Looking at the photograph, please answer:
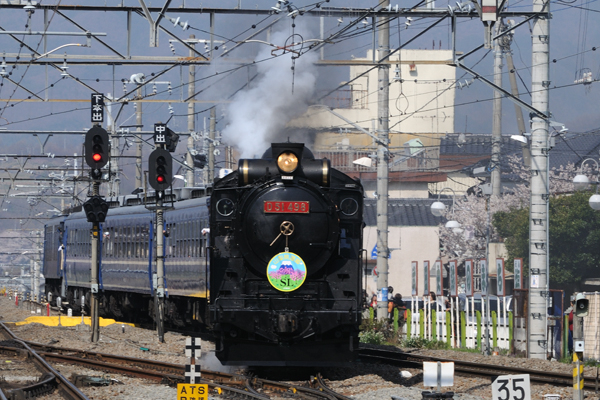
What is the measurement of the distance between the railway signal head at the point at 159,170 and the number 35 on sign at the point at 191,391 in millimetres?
11124

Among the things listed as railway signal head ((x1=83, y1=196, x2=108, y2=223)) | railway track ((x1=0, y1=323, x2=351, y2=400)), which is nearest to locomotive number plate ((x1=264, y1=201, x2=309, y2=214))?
railway track ((x1=0, y1=323, x2=351, y2=400))

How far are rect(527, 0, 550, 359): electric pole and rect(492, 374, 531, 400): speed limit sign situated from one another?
943 centimetres

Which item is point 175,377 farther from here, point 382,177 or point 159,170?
point 382,177

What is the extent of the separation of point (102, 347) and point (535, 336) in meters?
9.55

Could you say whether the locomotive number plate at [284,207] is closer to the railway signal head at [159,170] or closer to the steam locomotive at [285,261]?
the steam locomotive at [285,261]

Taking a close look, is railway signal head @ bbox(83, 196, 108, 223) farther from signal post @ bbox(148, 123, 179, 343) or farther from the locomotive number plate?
the locomotive number plate

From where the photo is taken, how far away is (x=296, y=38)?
66.3ft

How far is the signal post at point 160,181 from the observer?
21.2 m

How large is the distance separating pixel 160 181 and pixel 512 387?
12.9 meters

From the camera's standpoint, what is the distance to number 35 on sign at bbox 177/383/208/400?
1042cm

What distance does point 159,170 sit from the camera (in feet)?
69.9

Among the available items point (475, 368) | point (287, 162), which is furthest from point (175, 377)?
point (475, 368)

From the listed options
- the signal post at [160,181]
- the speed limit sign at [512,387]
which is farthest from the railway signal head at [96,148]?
the speed limit sign at [512,387]

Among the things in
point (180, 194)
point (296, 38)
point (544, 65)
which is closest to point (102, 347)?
point (180, 194)
